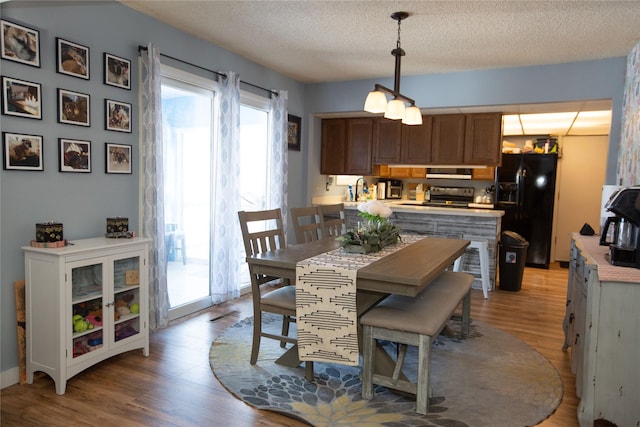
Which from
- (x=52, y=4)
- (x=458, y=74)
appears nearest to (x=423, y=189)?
(x=458, y=74)

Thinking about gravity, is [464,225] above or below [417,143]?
below

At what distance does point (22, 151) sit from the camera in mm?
2498

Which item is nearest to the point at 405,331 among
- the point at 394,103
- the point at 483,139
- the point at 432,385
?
the point at 432,385

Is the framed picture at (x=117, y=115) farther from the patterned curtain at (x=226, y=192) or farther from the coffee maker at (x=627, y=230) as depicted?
the coffee maker at (x=627, y=230)

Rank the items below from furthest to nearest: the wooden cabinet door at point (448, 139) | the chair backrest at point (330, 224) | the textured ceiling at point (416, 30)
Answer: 1. the wooden cabinet door at point (448, 139)
2. the chair backrest at point (330, 224)
3. the textured ceiling at point (416, 30)

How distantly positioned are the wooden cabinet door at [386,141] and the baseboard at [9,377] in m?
4.37

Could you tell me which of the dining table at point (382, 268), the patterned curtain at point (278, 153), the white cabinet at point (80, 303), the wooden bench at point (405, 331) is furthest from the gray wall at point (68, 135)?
the wooden bench at point (405, 331)

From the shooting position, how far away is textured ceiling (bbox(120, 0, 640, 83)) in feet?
9.80

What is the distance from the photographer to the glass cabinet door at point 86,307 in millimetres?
2498

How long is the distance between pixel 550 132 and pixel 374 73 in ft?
11.7

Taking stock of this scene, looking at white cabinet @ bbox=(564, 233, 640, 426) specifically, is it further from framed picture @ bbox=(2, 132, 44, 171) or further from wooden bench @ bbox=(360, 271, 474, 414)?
framed picture @ bbox=(2, 132, 44, 171)

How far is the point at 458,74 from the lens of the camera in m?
4.71

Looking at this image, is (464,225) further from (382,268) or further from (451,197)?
(382,268)

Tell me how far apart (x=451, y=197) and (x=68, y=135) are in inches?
201
